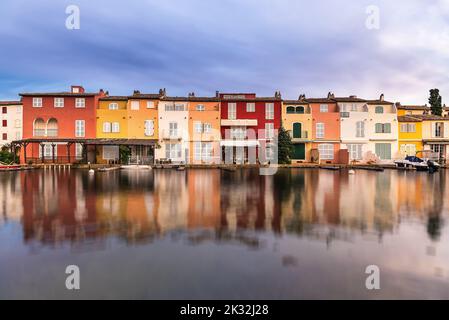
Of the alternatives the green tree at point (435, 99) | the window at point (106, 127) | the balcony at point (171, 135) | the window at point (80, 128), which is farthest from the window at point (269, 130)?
the green tree at point (435, 99)

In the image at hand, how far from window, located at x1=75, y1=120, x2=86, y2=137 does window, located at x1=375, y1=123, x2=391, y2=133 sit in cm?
3874

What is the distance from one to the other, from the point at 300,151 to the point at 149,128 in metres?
20.4

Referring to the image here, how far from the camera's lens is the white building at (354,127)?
4047 centimetres

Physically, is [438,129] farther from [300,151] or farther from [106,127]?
[106,127]

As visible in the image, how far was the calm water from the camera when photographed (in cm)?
489

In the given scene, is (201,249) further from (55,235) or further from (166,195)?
(166,195)

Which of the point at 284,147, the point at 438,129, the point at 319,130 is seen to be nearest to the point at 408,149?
the point at 438,129

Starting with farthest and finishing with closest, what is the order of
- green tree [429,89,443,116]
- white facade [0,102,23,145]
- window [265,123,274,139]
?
green tree [429,89,443,116] < white facade [0,102,23,145] < window [265,123,274,139]

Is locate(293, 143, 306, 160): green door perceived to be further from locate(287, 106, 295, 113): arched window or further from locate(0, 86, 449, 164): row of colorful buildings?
locate(287, 106, 295, 113): arched window

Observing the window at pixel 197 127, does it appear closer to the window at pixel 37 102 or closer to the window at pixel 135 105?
the window at pixel 135 105

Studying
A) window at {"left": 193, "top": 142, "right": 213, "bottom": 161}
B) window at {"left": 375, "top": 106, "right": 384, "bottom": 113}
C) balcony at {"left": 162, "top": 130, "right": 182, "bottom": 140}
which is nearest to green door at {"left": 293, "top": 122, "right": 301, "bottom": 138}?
window at {"left": 375, "top": 106, "right": 384, "bottom": 113}

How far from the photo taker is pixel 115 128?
38719 millimetres
